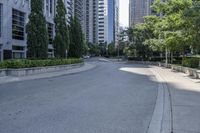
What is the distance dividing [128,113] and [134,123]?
4.64ft

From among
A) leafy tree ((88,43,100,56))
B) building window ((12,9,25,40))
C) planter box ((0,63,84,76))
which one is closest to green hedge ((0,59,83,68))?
planter box ((0,63,84,76))

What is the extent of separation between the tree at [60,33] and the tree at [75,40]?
10130mm

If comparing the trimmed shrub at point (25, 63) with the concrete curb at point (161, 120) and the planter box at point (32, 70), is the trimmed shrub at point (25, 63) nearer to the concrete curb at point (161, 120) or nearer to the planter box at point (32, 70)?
the planter box at point (32, 70)

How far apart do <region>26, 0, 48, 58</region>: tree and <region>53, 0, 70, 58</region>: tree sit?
6750mm

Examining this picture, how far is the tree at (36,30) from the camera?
34031mm

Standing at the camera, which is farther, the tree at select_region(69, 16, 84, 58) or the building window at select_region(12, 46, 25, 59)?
the tree at select_region(69, 16, 84, 58)

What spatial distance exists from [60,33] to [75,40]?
10840mm

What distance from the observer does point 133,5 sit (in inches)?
4336

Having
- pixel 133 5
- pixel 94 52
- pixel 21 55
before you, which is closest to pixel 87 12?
pixel 94 52

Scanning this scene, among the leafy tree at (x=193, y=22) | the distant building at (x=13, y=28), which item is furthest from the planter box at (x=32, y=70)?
the leafy tree at (x=193, y=22)

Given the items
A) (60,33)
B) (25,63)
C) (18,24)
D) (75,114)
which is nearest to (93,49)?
(18,24)

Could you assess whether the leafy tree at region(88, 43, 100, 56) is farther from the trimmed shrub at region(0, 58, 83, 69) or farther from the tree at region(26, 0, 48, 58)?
the trimmed shrub at region(0, 58, 83, 69)

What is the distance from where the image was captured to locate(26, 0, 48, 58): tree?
3403 centimetres

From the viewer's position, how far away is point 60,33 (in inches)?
1665
